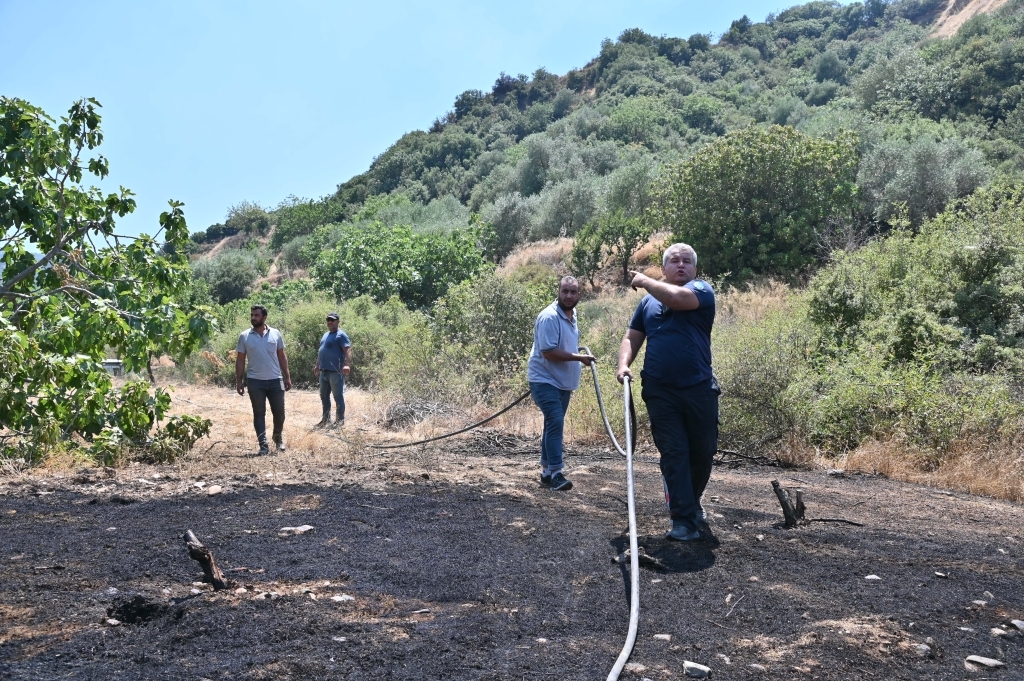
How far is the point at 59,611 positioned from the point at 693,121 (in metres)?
67.3

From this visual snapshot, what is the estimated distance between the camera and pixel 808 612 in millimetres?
4098

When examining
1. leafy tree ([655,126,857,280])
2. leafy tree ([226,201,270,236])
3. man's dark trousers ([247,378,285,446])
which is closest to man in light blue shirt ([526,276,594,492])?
man's dark trousers ([247,378,285,446])

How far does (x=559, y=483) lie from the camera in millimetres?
7133

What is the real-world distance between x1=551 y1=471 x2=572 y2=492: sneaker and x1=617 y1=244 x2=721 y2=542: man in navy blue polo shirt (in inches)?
72.6

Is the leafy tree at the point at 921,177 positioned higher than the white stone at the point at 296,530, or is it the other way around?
the leafy tree at the point at 921,177

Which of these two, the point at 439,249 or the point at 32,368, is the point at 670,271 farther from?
the point at 439,249

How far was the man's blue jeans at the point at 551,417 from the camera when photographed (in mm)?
6973

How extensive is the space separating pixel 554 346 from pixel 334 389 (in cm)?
658

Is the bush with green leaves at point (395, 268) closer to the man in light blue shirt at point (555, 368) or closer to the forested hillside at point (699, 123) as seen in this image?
the forested hillside at point (699, 123)

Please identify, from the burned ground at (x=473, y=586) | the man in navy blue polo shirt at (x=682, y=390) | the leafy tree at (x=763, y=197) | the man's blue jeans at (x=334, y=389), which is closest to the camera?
the burned ground at (x=473, y=586)

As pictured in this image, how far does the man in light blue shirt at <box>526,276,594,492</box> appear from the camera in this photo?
6961 millimetres

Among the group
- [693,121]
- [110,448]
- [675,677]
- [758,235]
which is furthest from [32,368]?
[693,121]

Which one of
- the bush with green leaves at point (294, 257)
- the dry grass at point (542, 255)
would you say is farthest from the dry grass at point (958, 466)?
the bush with green leaves at point (294, 257)

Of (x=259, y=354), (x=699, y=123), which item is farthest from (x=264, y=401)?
(x=699, y=123)
